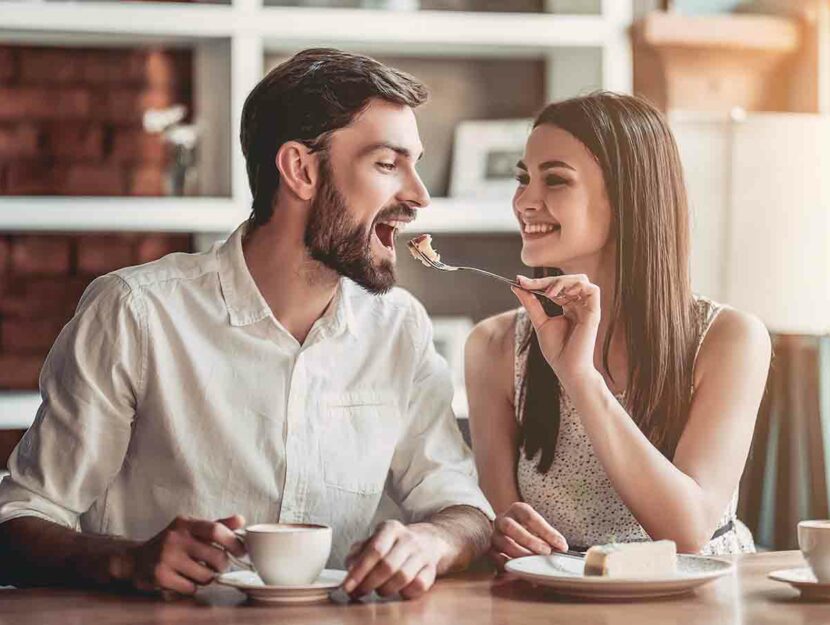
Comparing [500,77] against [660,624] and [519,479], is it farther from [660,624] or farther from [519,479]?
[660,624]

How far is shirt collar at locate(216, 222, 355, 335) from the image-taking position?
1.75m

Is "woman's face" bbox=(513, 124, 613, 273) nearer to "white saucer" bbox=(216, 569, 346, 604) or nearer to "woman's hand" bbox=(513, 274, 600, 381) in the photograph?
"woman's hand" bbox=(513, 274, 600, 381)

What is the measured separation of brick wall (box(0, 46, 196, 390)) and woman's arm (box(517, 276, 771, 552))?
5.72 feet

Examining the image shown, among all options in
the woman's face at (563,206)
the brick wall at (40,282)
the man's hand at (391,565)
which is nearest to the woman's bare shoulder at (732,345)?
the woman's face at (563,206)

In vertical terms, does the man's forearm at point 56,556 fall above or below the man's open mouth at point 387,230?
below

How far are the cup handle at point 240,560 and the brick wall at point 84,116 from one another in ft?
6.71

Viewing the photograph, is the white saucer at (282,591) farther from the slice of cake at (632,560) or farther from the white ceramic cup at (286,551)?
the slice of cake at (632,560)

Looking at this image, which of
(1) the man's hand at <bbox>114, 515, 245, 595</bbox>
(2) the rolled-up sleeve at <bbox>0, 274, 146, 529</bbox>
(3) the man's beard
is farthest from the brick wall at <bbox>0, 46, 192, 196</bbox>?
(1) the man's hand at <bbox>114, 515, 245, 595</bbox>

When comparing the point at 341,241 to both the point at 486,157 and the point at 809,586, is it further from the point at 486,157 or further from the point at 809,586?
the point at 486,157

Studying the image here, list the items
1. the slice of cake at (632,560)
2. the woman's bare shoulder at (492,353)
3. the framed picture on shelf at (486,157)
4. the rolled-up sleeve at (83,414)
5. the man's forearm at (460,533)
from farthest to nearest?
the framed picture on shelf at (486,157) → the woman's bare shoulder at (492,353) → the rolled-up sleeve at (83,414) → the man's forearm at (460,533) → the slice of cake at (632,560)

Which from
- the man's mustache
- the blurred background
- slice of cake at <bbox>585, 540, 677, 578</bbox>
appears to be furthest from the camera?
the blurred background

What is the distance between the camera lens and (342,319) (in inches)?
70.8

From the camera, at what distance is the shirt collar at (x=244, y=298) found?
1.75 meters

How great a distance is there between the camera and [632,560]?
4.40 feet
